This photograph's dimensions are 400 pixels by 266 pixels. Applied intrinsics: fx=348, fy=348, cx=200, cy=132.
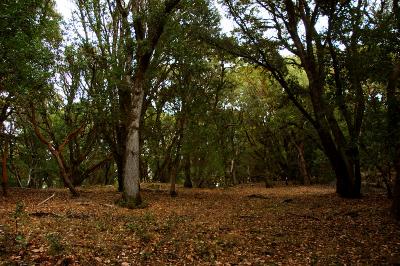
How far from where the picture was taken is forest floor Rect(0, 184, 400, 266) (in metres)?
7.38

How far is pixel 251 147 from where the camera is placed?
121 feet

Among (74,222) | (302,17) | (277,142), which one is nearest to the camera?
(74,222)

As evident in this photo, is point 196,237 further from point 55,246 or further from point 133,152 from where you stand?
point 133,152

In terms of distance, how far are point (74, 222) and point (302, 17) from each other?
13703mm

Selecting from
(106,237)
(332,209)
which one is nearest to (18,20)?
(106,237)

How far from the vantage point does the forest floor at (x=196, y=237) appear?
738 centimetres

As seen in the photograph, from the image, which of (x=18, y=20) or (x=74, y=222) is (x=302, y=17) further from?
(x=74, y=222)

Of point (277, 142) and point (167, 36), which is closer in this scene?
point (167, 36)

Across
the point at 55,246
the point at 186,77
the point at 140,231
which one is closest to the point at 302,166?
the point at 186,77

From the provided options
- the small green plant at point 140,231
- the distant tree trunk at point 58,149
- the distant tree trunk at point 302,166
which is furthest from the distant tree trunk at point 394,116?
the distant tree trunk at point 302,166

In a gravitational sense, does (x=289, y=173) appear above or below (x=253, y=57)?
below

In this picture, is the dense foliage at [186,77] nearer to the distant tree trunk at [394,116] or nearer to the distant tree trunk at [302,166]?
the distant tree trunk at [394,116]

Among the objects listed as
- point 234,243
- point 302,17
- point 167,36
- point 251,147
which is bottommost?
point 234,243

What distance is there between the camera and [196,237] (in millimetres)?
9391
